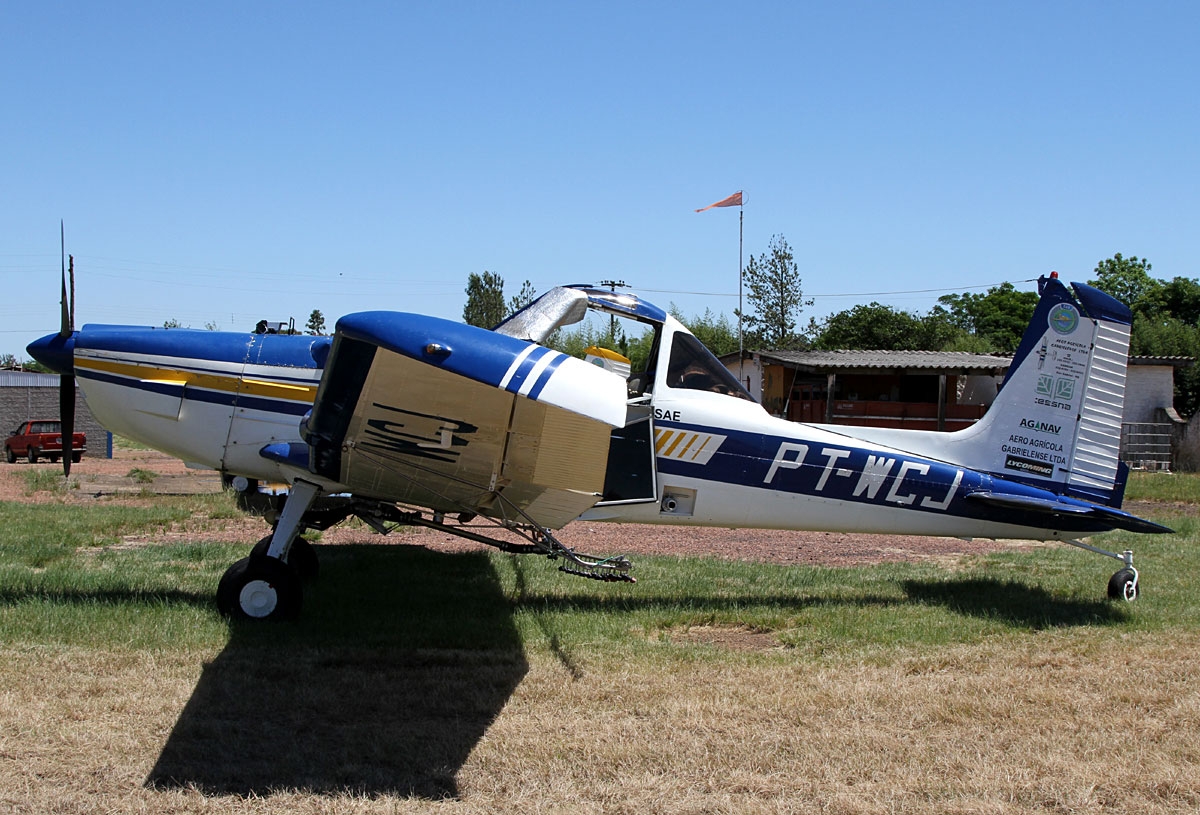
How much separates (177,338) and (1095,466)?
781cm

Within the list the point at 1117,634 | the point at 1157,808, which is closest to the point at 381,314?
the point at 1157,808

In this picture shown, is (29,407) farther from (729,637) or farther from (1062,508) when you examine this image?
(1062,508)

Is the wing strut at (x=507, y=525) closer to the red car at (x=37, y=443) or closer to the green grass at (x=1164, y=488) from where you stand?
the green grass at (x=1164, y=488)

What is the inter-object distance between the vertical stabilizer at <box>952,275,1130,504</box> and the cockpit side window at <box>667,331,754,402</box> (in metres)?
2.23

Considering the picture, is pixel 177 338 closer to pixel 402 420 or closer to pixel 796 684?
pixel 402 420

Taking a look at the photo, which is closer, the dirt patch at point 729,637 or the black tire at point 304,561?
the dirt patch at point 729,637

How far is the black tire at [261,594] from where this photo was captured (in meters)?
6.77

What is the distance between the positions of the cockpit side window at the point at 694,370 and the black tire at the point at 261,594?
337 centimetres

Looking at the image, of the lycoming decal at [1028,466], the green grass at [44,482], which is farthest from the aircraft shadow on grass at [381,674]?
the green grass at [44,482]

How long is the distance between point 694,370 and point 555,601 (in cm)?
232

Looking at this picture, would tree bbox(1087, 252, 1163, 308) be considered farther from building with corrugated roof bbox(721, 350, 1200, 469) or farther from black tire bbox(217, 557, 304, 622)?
black tire bbox(217, 557, 304, 622)

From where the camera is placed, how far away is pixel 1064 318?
819 cm

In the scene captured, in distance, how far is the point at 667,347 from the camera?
307 inches

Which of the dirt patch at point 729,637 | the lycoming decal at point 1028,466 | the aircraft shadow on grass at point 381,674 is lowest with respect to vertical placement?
the dirt patch at point 729,637
